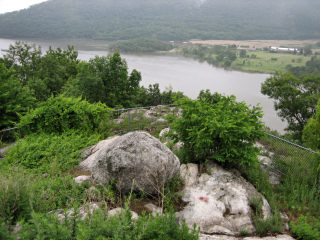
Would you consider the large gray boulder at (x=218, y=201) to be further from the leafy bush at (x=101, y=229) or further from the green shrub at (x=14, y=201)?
the green shrub at (x=14, y=201)

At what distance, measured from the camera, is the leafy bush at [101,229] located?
309 centimetres

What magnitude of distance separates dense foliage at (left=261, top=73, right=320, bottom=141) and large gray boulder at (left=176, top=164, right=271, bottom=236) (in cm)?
1796

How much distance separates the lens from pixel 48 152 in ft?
23.0

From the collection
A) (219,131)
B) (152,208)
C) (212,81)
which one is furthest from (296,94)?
(212,81)

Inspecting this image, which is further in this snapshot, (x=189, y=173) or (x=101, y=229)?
(x=189, y=173)

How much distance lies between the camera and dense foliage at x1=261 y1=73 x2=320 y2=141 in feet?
71.3

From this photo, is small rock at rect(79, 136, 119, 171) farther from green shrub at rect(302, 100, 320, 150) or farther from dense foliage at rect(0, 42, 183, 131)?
green shrub at rect(302, 100, 320, 150)

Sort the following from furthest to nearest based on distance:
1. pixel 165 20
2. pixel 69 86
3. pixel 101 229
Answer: pixel 165 20
pixel 69 86
pixel 101 229

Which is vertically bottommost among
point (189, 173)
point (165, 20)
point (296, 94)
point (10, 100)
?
point (296, 94)

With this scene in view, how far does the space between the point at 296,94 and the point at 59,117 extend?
2001cm

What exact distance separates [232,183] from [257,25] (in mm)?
153953

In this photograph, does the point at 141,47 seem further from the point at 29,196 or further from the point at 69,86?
the point at 29,196

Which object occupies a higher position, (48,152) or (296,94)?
(48,152)

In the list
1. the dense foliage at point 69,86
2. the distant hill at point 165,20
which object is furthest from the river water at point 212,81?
the distant hill at point 165,20
